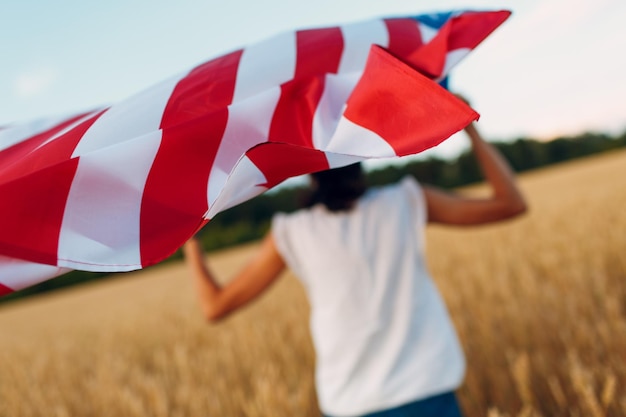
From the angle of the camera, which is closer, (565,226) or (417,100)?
(417,100)

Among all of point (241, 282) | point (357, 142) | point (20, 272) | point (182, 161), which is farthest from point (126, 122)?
point (241, 282)

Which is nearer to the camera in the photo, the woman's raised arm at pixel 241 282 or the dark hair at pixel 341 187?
the dark hair at pixel 341 187

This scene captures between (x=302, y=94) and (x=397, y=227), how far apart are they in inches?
19.0

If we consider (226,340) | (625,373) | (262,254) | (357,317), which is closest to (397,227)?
(357,317)

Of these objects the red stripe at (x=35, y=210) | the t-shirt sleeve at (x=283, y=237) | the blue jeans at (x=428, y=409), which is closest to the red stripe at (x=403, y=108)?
the red stripe at (x=35, y=210)

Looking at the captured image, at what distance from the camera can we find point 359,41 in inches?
46.4

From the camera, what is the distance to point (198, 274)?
1.54 m

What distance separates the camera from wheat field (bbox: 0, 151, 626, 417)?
1.67 meters

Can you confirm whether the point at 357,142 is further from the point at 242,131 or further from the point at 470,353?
the point at 470,353

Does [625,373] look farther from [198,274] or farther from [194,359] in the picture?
[194,359]

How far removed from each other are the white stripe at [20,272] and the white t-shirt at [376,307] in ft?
2.04

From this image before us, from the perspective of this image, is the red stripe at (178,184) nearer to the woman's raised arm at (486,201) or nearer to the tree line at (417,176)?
the woman's raised arm at (486,201)

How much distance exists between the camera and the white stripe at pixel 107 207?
29.5 inches

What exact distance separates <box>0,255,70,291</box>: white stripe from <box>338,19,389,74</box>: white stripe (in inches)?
27.2
